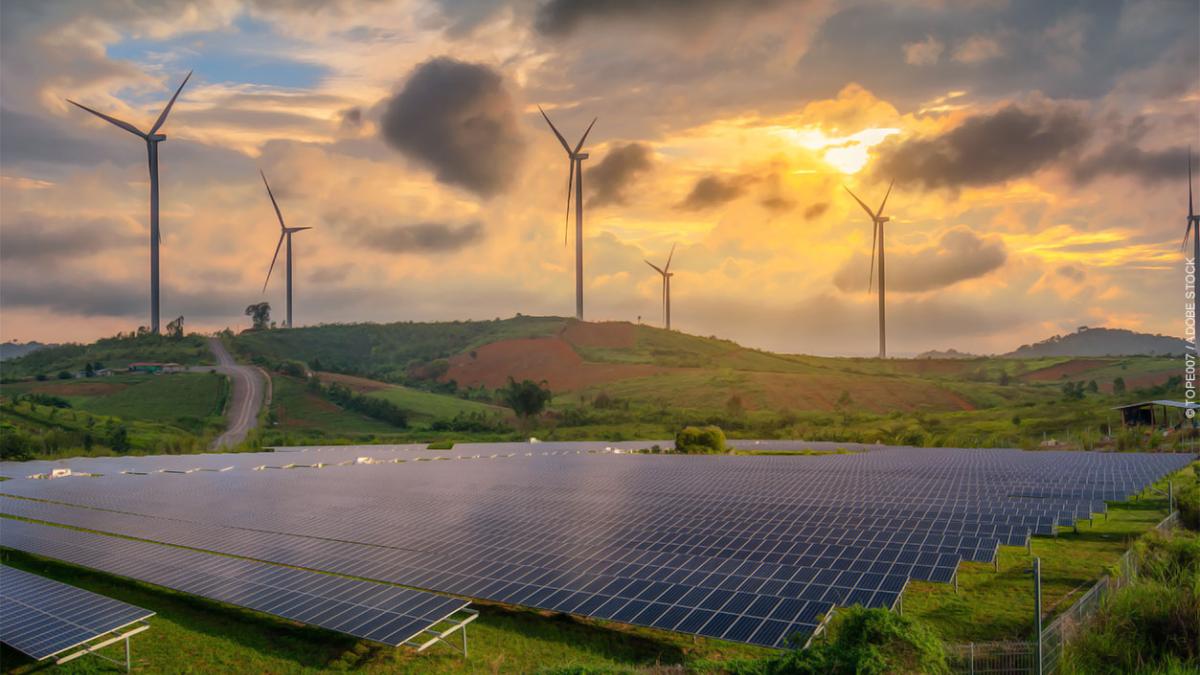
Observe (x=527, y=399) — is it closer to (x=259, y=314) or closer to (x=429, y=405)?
(x=429, y=405)

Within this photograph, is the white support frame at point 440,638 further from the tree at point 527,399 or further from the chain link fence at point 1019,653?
the tree at point 527,399

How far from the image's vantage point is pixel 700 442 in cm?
5503

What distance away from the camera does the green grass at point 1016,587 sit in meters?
16.8

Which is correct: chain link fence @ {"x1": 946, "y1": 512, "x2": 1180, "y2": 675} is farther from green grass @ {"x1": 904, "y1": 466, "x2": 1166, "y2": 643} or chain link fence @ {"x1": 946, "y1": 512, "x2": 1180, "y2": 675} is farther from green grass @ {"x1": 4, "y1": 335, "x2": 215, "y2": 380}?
green grass @ {"x1": 4, "y1": 335, "x2": 215, "y2": 380}

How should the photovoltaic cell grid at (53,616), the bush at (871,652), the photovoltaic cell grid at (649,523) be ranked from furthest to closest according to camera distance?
the photovoltaic cell grid at (649,523)
the photovoltaic cell grid at (53,616)
the bush at (871,652)

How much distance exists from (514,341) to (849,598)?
444 feet

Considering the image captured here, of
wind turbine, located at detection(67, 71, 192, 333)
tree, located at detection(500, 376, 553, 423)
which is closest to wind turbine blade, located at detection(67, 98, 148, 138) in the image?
wind turbine, located at detection(67, 71, 192, 333)

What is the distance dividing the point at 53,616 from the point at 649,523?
47.5 ft

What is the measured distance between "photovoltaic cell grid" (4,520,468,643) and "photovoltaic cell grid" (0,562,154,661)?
0.55m

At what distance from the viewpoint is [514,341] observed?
148m

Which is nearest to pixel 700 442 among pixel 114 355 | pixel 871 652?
pixel 871 652

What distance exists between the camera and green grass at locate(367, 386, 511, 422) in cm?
10212

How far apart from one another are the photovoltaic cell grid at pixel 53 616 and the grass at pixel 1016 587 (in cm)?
1663

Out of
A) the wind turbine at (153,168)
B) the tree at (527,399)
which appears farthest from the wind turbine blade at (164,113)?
the tree at (527,399)
